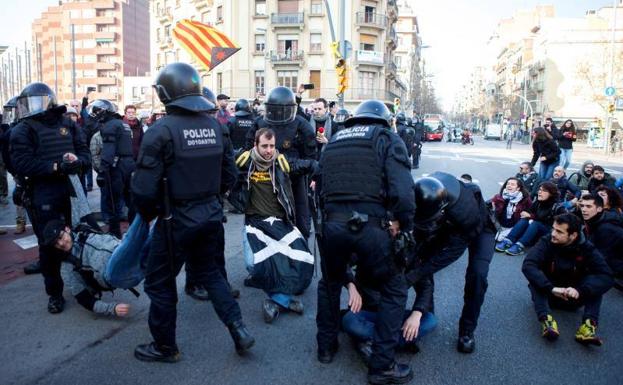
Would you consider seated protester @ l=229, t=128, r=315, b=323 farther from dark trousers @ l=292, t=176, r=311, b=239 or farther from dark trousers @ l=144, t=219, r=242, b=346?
dark trousers @ l=144, t=219, r=242, b=346

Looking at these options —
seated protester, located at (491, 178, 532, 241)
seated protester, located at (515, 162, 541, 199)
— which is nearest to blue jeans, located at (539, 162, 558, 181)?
seated protester, located at (515, 162, 541, 199)

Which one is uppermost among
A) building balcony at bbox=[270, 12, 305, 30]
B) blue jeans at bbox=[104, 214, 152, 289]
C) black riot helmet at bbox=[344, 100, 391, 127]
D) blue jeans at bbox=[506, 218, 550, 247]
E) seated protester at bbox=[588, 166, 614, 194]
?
building balcony at bbox=[270, 12, 305, 30]

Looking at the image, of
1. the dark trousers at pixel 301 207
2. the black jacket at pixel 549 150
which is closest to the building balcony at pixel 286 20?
the black jacket at pixel 549 150

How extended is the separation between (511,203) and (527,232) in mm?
1102

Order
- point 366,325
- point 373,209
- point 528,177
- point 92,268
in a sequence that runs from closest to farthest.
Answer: point 373,209 < point 366,325 < point 92,268 < point 528,177

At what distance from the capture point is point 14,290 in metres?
4.98

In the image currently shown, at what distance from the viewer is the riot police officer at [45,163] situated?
4469mm

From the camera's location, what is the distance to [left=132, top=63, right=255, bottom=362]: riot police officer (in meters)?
3.25

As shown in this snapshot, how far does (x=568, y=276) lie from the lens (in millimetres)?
4461

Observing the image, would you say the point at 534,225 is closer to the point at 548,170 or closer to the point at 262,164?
the point at 262,164

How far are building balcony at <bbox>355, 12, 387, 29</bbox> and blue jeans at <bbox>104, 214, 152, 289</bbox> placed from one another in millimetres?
49713

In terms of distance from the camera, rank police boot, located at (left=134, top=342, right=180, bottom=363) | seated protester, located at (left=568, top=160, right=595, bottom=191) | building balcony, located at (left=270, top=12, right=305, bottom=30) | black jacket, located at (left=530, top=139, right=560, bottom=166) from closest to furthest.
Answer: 1. police boot, located at (left=134, top=342, right=180, bottom=363)
2. seated protester, located at (left=568, top=160, right=595, bottom=191)
3. black jacket, located at (left=530, top=139, right=560, bottom=166)
4. building balcony, located at (left=270, top=12, right=305, bottom=30)

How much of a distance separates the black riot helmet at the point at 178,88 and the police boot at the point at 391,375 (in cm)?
213

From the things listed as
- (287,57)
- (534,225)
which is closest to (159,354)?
(534,225)
